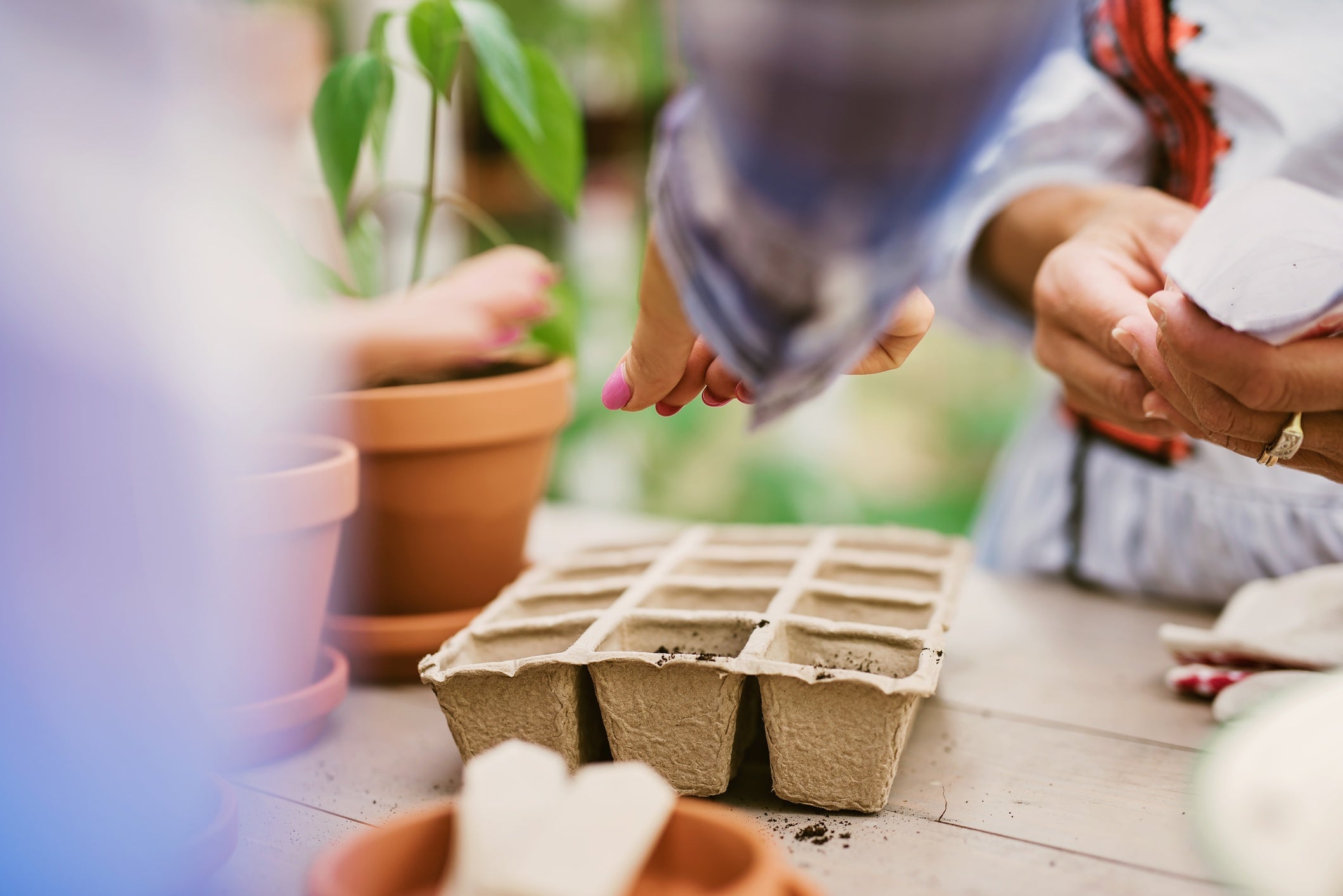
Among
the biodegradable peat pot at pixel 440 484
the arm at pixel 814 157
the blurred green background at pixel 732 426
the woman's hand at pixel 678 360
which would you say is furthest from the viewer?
the blurred green background at pixel 732 426

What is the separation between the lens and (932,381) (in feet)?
6.49

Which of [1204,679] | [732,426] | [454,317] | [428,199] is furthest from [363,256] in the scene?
[732,426]

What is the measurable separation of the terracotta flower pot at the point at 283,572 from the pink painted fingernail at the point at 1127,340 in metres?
0.40

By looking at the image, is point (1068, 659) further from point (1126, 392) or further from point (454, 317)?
point (454, 317)

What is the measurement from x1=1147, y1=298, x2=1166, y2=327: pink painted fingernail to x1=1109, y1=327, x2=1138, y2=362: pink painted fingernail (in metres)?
0.03

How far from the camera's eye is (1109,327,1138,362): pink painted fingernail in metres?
0.50

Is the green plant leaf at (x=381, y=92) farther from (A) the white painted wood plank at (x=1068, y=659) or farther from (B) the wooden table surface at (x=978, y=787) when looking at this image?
(A) the white painted wood plank at (x=1068, y=659)

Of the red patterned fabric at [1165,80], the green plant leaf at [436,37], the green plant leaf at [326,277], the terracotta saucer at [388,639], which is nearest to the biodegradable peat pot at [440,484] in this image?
the terracotta saucer at [388,639]

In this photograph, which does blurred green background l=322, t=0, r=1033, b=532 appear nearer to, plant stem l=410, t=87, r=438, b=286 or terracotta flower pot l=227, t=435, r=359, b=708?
plant stem l=410, t=87, r=438, b=286

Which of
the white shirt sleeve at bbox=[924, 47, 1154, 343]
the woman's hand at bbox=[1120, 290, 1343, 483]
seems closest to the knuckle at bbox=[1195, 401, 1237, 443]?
the woman's hand at bbox=[1120, 290, 1343, 483]

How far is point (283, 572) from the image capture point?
1.68 ft

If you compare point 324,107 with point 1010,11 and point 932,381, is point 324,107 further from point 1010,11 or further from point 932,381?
point 932,381

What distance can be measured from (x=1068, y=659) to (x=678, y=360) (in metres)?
0.41

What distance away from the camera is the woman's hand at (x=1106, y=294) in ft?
1.80
